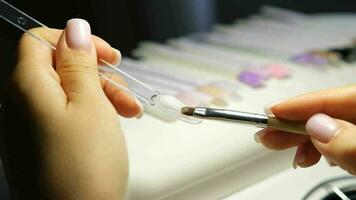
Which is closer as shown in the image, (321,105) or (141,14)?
(321,105)

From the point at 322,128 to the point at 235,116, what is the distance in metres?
0.07

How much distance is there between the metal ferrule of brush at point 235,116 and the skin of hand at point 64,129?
3.0 inches

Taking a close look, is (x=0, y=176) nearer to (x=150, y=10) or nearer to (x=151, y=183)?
(x=151, y=183)

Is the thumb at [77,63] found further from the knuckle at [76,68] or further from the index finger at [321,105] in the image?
the index finger at [321,105]

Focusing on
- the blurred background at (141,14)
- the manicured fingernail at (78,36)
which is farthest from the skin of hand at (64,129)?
the blurred background at (141,14)

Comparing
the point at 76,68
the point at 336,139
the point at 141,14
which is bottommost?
the point at 336,139

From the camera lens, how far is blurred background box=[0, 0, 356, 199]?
0.62 m

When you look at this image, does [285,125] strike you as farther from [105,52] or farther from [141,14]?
[141,14]

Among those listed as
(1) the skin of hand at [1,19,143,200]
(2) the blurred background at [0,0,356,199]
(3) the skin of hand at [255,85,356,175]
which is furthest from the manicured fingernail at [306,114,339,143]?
(2) the blurred background at [0,0,356,199]

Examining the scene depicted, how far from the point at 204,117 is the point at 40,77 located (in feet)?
0.46

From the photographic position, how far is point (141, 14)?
33.0 inches

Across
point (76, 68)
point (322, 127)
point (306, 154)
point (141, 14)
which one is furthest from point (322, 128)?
point (141, 14)

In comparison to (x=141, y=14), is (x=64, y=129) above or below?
below

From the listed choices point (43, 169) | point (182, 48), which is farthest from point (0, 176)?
point (182, 48)
